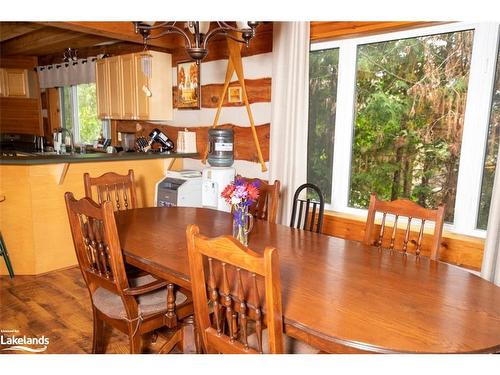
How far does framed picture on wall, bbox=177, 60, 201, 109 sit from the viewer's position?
4.04 metres

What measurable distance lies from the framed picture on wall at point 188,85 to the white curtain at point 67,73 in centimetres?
151

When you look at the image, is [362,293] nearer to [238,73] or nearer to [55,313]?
[55,313]

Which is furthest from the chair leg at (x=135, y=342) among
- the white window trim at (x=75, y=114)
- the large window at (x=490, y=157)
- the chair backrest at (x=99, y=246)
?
the white window trim at (x=75, y=114)

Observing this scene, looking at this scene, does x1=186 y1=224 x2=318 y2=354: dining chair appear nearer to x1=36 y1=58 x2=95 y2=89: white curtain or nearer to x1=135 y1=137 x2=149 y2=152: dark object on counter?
x1=135 y1=137 x2=149 y2=152: dark object on counter

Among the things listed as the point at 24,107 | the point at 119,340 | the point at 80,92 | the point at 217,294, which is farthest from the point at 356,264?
the point at 24,107

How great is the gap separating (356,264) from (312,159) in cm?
169

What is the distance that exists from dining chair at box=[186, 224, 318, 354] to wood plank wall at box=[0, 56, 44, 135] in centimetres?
604

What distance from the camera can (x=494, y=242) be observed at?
2.14 m

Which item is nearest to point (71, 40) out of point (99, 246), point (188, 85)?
point (188, 85)

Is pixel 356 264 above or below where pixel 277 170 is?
below

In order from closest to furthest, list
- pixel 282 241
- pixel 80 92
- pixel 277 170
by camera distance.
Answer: pixel 282 241
pixel 277 170
pixel 80 92

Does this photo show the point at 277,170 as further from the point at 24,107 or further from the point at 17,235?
the point at 24,107

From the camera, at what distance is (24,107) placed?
6.28 meters

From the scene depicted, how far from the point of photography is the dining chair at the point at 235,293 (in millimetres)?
1141
